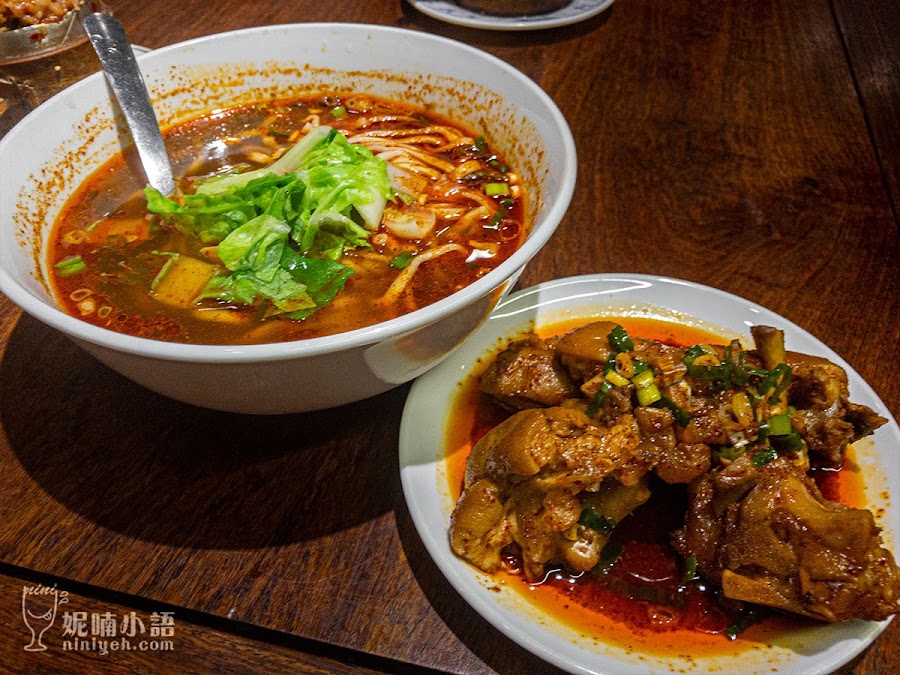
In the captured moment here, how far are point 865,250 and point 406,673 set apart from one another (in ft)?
6.87

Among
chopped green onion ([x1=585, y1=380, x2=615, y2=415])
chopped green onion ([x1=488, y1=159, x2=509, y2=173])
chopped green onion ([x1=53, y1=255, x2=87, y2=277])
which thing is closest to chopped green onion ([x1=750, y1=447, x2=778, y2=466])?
chopped green onion ([x1=585, y1=380, x2=615, y2=415])

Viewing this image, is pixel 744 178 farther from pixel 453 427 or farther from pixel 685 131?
pixel 453 427

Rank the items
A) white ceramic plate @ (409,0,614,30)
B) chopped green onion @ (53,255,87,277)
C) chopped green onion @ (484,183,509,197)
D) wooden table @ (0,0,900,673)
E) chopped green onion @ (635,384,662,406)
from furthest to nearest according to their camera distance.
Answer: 1. white ceramic plate @ (409,0,614,30)
2. chopped green onion @ (484,183,509,197)
3. chopped green onion @ (53,255,87,277)
4. chopped green onion @ (635,384,662,406)
5. wooden table @ (0,0,900,673)

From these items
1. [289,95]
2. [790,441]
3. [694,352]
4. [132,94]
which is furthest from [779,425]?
[132,94]

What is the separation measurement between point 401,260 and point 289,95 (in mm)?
1029

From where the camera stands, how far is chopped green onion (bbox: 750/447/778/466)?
147 centimetres

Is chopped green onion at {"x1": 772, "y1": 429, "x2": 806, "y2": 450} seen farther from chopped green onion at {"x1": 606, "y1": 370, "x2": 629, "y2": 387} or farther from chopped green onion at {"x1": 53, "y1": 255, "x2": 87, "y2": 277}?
chopped green onion at {"x1": 53, "y1": 255, "x2": 87, "y2": 277}

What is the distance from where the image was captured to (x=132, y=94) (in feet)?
6.84

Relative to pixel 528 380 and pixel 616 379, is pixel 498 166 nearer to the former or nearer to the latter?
pixel 528 380

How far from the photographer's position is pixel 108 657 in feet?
4.45

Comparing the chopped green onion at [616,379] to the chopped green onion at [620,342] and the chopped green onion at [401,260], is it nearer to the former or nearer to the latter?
the chopped green onion at [620,342]

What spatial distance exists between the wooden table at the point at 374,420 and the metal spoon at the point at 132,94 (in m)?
0.61

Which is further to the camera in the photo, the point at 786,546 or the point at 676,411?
the point at 676,411

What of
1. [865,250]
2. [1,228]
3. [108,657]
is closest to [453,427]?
[108,657]
